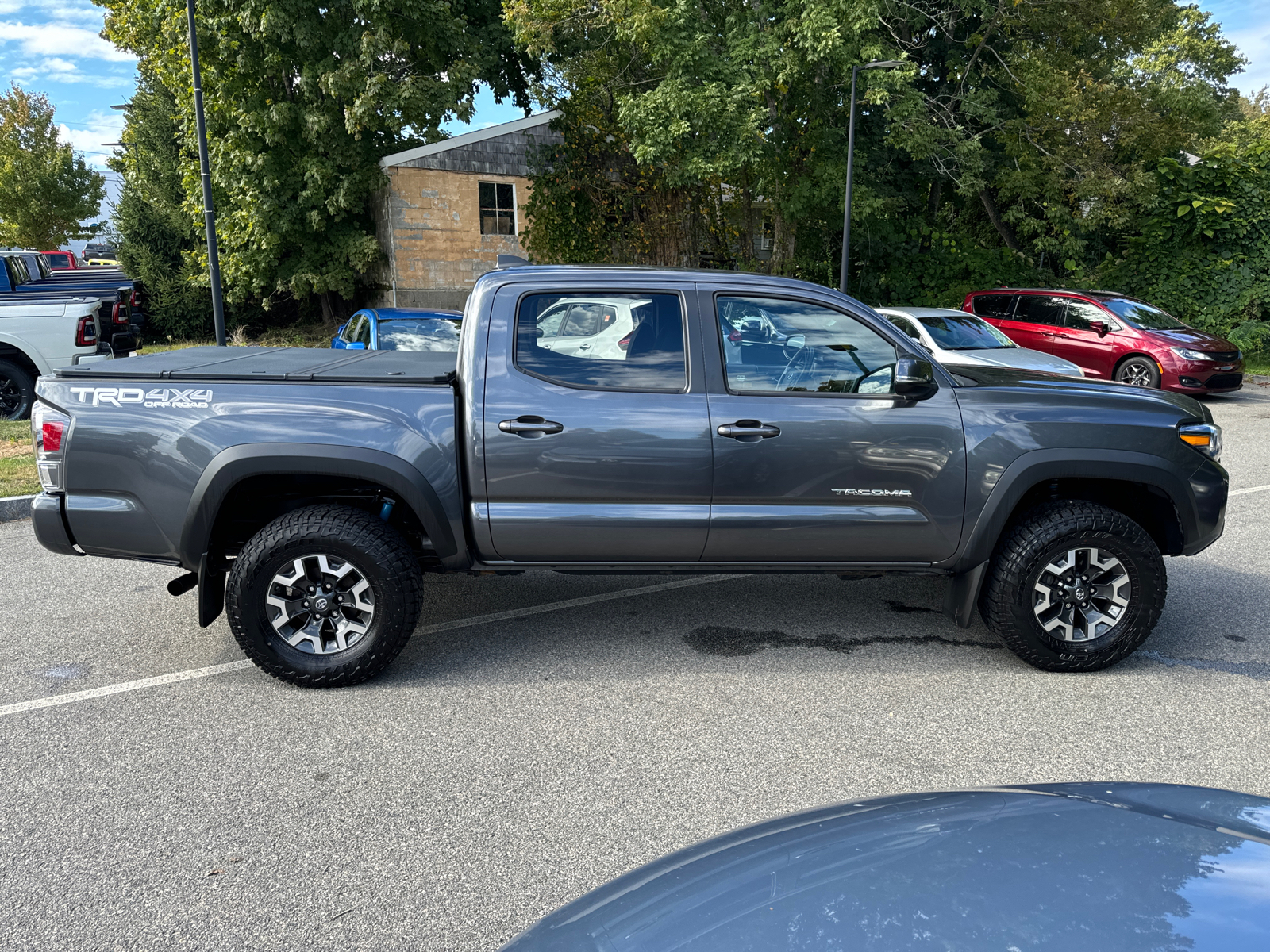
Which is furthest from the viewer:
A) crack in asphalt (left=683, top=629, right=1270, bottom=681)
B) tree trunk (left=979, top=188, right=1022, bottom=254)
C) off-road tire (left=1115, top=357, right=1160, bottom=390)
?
tree trunk (left=979, top=188, right=1022, bottom=254)

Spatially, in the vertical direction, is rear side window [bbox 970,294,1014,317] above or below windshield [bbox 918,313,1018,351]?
above

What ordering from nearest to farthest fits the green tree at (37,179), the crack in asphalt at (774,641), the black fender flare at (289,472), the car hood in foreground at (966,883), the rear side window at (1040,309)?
the car hood in foreground at (966,883)
the black fender flare at (289,472)
the crack in asphalt at (774,641)
the rear side window at (1040,309)
the green tree at (37,179)

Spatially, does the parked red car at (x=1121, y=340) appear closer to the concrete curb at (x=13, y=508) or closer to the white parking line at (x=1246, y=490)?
the white parking line at (x=1246, y=490)

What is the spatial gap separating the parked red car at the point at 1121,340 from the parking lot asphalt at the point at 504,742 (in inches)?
396

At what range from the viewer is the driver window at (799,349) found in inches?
179

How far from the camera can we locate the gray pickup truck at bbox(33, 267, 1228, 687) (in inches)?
170

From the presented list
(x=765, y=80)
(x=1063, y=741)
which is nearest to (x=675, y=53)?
(x=765, y=80)

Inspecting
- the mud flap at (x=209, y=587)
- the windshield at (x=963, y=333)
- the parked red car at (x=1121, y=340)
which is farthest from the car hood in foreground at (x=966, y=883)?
the parked red car at (x=1121, y=340)

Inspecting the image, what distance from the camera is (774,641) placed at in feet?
16.6

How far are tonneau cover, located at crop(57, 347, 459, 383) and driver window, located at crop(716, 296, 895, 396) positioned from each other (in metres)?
1.39

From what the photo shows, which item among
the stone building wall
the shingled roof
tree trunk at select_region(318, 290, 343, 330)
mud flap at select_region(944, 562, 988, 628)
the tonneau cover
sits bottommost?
mud flap at select_region(944, 562, 988, 628)

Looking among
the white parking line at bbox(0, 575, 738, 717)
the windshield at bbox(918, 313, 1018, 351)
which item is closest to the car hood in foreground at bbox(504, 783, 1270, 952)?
the white parking line at bbox(0, 575, 738, 717)

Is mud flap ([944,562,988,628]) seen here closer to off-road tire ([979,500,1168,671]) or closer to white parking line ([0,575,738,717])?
off-road tire ([979,500,1168,671])

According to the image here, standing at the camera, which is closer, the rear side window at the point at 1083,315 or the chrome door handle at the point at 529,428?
the chrome door handle at the point at 529,428
